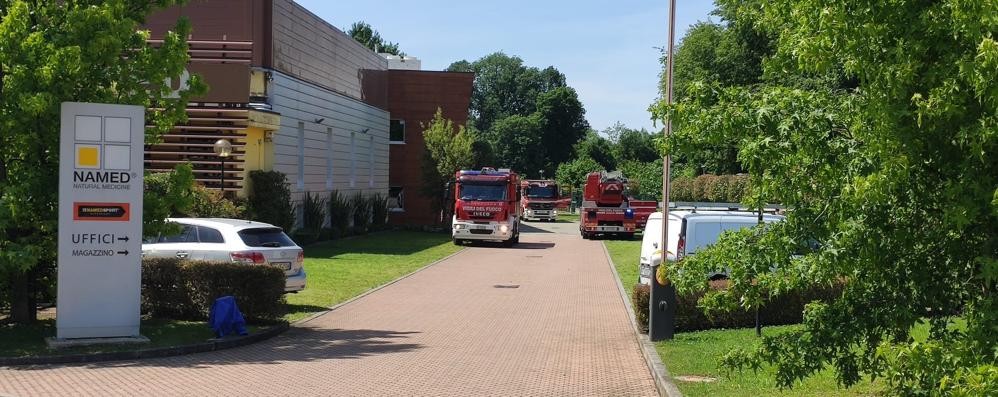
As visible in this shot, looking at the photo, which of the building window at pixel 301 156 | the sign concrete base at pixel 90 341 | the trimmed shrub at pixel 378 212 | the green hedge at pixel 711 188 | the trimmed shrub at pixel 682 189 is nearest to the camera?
the sign concrete base at pixel 90 341

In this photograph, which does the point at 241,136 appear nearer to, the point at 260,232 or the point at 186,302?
the point at 260,232

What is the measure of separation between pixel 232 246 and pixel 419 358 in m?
5.51

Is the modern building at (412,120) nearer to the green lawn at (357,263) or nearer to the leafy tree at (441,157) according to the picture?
the leafy tree at (441,157)

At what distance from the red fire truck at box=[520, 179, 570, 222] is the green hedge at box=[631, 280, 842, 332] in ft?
184

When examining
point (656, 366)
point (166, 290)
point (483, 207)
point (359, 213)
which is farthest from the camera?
point (359, 213)

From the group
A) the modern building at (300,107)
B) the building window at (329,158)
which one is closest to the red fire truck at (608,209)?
the modern building at (300,107)

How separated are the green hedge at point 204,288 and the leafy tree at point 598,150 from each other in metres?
96.8

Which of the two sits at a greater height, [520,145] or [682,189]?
[520,145]

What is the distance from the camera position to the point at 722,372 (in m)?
7.49

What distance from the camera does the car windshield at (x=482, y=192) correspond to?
129 feet

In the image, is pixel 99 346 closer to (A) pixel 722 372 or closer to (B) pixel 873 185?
(A) pixel 722 372

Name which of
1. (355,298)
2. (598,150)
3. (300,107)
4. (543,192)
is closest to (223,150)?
(300,107)

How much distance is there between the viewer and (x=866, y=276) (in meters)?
6.70

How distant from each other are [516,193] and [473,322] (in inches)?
993
